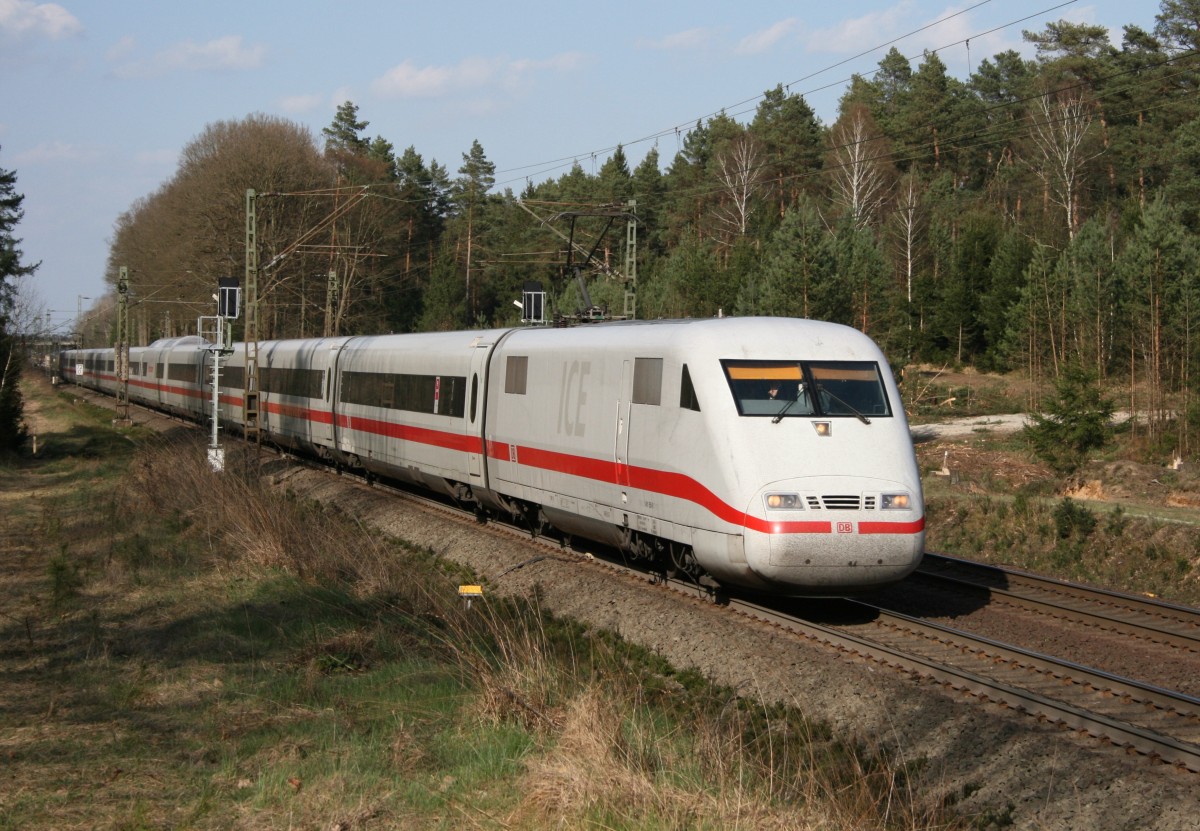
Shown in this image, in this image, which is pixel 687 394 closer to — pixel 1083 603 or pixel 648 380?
pixel 648 380

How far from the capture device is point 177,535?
18375 millimetres

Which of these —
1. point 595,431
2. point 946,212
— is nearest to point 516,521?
point 595,431

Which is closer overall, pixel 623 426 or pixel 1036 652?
pixel 1036 652

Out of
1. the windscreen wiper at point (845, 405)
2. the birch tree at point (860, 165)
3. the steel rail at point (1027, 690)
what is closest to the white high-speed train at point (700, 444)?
the windscreen wiper at point (845, 405)

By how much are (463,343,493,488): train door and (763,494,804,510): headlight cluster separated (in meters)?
8.07

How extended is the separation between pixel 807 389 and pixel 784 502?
1.51 metres

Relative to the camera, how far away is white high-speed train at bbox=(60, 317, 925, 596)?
1148cm

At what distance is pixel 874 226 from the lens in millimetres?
72625

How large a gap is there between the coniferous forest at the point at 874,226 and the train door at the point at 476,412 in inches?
371

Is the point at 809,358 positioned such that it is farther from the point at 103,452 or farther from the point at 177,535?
the point at 103,452

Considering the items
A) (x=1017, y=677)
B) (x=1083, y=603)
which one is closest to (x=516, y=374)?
(x=1083, y=603)

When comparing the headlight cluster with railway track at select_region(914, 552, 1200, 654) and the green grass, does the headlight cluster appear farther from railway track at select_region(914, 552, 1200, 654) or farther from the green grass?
railway track at select_region(914, 552, 1200, 654)

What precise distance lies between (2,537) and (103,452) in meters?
17.7

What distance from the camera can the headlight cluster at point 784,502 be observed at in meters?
11.4
